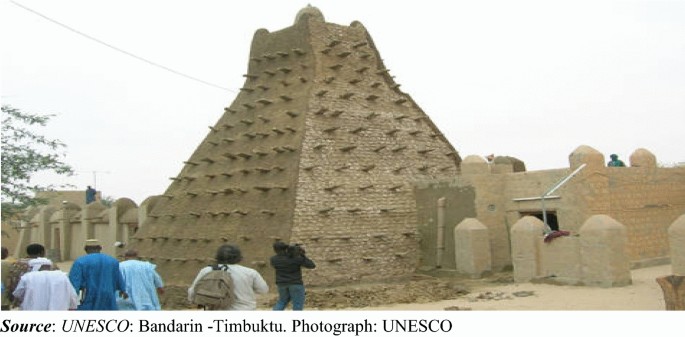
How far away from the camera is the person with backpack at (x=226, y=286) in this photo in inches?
266

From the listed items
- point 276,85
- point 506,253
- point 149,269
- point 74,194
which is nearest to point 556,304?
point 506,253

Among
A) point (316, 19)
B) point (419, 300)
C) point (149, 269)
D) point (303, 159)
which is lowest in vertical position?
point (419, 300)

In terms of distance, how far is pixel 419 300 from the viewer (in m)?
13.6

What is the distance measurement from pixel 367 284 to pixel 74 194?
3315cm

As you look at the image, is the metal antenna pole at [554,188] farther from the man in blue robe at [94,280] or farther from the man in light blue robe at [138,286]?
the man in blue robe at [94,280]

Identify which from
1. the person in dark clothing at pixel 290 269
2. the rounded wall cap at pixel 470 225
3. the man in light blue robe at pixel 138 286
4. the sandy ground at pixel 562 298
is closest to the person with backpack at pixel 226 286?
the man in light blue robe at pixel 138 286

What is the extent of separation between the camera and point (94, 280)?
7.85 metres

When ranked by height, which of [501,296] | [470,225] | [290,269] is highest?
[470,225]

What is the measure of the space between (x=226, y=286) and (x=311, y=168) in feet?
30.5

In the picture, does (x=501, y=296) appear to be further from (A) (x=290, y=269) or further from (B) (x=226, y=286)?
(B) (x=226, y=286)

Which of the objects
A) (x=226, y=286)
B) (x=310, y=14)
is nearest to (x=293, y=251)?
(x=226, y=286)

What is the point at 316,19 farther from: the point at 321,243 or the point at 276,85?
the point at 321,243

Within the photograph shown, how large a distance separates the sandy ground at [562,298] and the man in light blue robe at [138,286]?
18.1 feet

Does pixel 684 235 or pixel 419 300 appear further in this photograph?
pixel 419 300
